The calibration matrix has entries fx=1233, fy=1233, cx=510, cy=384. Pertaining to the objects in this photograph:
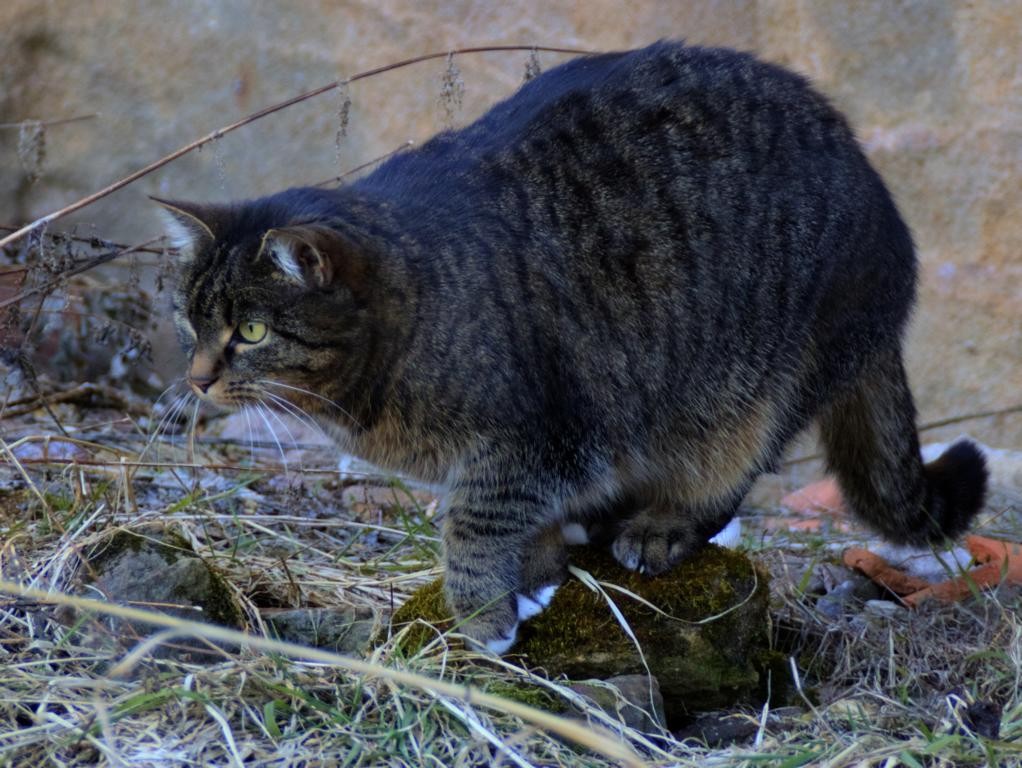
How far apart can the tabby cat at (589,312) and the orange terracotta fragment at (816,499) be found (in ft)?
3.66

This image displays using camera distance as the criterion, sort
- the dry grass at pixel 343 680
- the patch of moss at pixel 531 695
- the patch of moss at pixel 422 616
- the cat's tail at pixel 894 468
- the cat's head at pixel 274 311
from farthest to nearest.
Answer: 1. the cat's tail at pixel 894 468
2. the patch of moss at pixel 422 616
3. the cat's head at pixel 274 311
4. the patch of moss at pixel 531 695
5. the dry grass at pixel 343 680

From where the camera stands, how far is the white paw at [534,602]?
266 cm

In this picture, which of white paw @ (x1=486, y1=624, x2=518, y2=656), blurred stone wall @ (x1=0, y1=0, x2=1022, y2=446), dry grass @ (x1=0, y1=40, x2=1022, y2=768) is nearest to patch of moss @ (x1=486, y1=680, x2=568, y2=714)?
dry grass @ (x1=0, y1=40, x2=1022, y2=768)

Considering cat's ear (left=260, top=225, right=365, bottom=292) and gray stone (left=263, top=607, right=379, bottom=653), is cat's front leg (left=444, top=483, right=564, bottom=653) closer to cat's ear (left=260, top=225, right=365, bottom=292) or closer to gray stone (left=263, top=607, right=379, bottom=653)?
gray stone (left=263, top=607, right=379, bottom=653)

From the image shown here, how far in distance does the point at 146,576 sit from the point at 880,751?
57.2 inches

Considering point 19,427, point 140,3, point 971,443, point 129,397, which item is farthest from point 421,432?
point 140,3

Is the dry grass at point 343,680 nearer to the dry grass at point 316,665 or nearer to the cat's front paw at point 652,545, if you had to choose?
the dry grass at point 316,665

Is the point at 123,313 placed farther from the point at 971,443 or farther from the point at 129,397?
the point at 971,443

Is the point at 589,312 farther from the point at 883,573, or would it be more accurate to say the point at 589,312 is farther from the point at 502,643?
the point at 883,573

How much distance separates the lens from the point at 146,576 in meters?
2.51

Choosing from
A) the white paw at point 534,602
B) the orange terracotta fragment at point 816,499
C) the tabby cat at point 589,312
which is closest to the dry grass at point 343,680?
the white paw at point 534,602

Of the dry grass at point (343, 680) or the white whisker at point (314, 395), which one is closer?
the dry grass at point (343, 680)

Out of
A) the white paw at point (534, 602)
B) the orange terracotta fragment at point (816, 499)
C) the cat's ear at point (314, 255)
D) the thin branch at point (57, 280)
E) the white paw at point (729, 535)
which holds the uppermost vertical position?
the cat's ear at point (314, 255)

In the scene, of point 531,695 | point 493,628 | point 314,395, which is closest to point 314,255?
point 314,395
